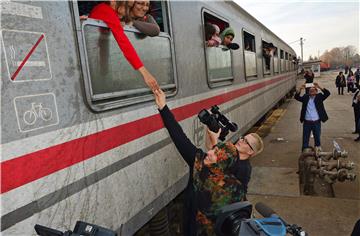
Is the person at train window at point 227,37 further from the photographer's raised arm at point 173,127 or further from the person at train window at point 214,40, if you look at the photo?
the photographer's raised arm at point 173,127

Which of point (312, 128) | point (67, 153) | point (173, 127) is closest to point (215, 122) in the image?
point (173, 127)

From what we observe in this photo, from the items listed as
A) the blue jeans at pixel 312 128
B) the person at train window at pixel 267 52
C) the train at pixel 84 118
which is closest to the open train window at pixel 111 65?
the train at pixel 84 118

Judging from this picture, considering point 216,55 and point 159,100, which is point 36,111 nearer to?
point 159,100

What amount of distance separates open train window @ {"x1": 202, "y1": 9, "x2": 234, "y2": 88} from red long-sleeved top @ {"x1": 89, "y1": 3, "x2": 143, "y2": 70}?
1.80 metres

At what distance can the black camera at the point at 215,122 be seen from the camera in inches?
102

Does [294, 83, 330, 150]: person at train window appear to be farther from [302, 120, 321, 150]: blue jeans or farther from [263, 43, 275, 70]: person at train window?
[263, 43, 275, 70]: person at train window

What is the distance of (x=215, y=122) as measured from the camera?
8.83 ft

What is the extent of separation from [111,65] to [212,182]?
1116mm

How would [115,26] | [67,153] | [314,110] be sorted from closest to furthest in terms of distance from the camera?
[67,153] < [115,26] < [314,110]

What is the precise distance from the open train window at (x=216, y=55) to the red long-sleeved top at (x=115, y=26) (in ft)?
5.92

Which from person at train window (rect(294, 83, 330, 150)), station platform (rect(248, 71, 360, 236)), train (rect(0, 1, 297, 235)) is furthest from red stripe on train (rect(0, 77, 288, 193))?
person at train window (rect(294, 83, 330, 150))

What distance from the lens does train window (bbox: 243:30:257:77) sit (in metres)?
6.11

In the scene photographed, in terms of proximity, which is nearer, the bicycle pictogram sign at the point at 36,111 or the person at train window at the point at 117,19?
the bicycle pictogram sign at the point at 36,111

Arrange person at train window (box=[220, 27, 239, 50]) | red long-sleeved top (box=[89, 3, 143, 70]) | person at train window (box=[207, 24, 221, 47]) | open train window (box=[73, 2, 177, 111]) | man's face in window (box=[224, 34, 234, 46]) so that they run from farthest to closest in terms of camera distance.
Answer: man's face in window (box=[224, 34, 234, 46]) → person at train window (box=[220, 27, 239, 50]) → person at train window (box=[207, 24, 221, 47]) → red long-sleeved top (box=[89, 3, 143, 70]) → open train window (box=[73, 2, 177, 111])
